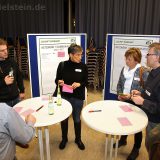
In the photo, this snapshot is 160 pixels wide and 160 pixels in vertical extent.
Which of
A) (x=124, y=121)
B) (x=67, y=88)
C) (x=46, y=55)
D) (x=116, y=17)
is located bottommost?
(x=124, y=121)

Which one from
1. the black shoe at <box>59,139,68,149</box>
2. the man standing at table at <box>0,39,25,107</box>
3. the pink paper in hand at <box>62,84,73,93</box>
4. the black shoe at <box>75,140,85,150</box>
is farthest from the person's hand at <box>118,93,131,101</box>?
the man standing at table at <box>0,39,25,107</box>

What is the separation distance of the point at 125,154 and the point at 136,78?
112cm

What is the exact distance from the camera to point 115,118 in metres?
2.01

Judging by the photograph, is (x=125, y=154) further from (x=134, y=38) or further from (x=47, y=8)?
(x=47, y=8)

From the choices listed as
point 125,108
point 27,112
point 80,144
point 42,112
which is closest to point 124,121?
point 125,108

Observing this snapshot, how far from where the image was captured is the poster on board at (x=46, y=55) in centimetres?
330

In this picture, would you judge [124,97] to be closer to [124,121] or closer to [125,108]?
[125,108]

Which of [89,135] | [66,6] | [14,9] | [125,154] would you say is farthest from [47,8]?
[125,154]

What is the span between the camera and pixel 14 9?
22.6 feet

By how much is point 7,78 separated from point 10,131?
1199 mm

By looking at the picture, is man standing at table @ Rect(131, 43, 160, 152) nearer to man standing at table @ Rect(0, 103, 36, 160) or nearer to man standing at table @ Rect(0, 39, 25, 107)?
man standing at table @ Rect(0, 103, 36, 160)

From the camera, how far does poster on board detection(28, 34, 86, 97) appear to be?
330cm

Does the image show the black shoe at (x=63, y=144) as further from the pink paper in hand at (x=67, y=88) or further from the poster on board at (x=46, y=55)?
the poster on board at (x=46, y=55)

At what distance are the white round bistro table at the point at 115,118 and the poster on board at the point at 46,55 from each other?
1.46 m
